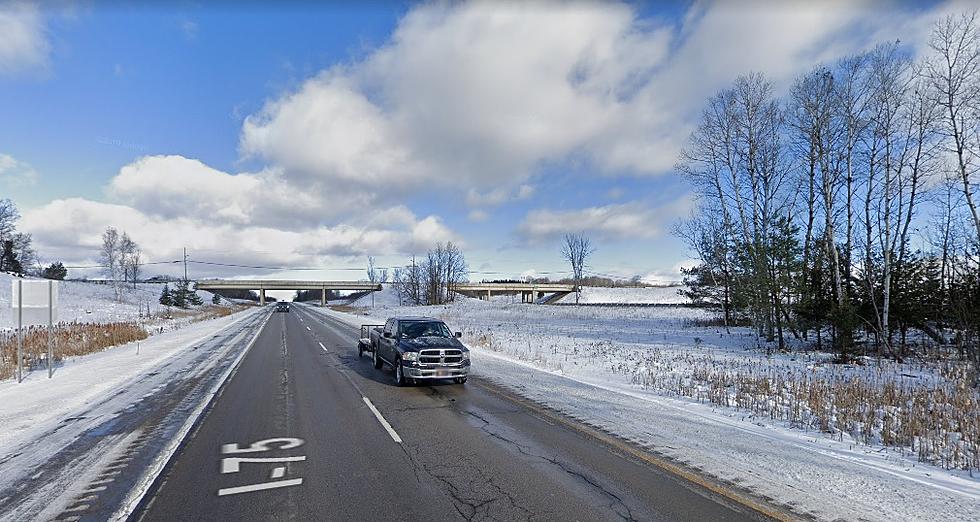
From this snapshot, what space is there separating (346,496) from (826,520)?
4.61 metres

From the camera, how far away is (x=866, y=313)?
19.7 meters

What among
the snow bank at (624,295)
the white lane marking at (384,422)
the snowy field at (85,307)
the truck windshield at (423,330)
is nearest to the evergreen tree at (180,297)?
the snowy field at (85,307)

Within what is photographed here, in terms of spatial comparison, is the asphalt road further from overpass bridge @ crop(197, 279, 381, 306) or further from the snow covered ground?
overpass bridge @ crop(197, 279, 381, 306)

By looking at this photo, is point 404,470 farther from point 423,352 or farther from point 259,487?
point 423,352

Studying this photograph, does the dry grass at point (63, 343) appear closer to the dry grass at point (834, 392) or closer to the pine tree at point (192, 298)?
the dry grass at point (834, 392)

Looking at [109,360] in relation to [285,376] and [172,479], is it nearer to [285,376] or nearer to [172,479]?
[285,376]

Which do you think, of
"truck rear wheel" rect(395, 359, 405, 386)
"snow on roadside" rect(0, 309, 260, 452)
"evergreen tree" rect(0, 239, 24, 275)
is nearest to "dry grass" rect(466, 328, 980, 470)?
"truck rear wheel" rect(395, 359, 405, 386)

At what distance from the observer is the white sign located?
1286cm

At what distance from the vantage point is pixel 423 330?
13.5 m

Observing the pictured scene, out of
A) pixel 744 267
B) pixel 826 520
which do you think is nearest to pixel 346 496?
pixel 826 520

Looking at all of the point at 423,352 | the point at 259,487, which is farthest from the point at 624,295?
the point at 259,487

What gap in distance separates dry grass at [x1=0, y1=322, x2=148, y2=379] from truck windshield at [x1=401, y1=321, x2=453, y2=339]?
11.2 m

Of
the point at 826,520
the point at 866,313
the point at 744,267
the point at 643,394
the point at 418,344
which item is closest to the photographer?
the point at 826,520

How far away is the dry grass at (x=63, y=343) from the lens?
16008 mm
